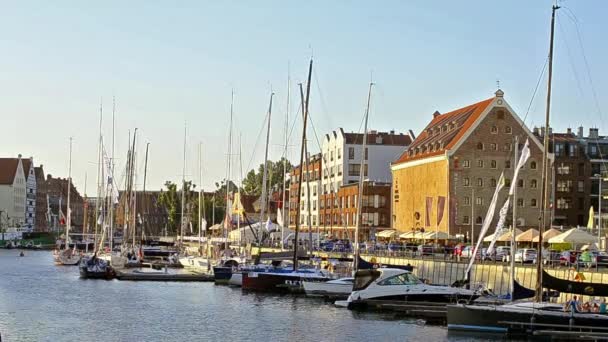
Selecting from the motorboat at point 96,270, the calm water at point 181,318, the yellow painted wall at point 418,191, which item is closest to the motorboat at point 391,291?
the calm water at point 181,318

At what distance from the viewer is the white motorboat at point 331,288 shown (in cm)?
7144

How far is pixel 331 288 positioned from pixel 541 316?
1037 inches

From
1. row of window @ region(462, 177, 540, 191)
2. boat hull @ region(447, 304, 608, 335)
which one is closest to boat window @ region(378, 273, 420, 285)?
boat hull @ region(447, 304, 608, 335)

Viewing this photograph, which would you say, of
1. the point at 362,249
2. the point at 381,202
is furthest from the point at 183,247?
the point at 362,249

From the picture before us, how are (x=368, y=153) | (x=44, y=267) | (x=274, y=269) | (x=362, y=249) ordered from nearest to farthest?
(x=274, y=269)
(x=362, y=249)
(x=44, y=267)
(x=368, y=153)

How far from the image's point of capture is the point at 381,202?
13775cm

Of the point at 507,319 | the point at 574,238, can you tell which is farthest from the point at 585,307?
the point at 574,238

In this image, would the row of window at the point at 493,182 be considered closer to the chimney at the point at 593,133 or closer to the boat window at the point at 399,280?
the chimney at the point at 593,133

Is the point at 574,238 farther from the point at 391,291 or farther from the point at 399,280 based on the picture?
the point at 391,291

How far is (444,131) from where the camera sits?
125 meters

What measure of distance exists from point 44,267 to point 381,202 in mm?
45465

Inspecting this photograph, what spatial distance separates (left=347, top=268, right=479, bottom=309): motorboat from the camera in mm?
61031

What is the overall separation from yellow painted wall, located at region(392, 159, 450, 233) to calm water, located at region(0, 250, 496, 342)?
126 feet

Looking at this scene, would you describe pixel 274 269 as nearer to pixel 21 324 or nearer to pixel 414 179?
pixel 21 324
